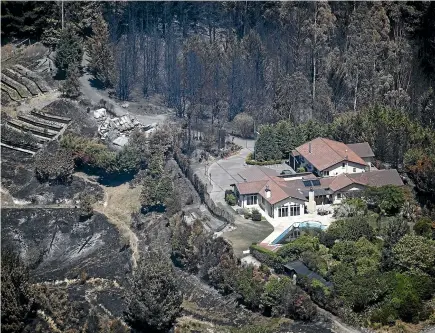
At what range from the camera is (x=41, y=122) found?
57.0 meters

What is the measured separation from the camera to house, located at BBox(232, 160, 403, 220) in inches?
1828

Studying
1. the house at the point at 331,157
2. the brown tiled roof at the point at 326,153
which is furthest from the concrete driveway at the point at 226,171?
the brown tiled roof at the point at 326,153

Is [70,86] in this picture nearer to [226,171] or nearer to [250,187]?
[226,171]

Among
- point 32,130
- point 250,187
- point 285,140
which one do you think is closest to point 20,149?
point 32,130

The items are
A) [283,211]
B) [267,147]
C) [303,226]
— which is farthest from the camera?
[267,147]

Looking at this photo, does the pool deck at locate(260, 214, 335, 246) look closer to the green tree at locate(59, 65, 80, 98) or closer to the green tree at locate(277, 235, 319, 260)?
the green tree at locate(277, 235, 319, 260)

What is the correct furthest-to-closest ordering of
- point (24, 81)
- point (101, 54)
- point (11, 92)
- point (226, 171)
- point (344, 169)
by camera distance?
point (101, 54) → point (24, 81) → point (11, 92) → point (226, 171) → point (344, 169)

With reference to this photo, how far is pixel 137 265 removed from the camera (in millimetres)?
44219

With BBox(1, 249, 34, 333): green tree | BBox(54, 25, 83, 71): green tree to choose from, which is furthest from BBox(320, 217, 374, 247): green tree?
BBox(54, 25, 83, 71): green tree

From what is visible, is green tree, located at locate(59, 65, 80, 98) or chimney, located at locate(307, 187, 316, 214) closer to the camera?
chimney, located at locate(307, 187, 316, 214)

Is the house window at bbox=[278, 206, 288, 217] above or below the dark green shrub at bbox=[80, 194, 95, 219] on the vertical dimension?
above

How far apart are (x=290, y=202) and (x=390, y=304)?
417 inches

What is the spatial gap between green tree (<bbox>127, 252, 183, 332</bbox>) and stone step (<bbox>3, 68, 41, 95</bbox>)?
25.5 m

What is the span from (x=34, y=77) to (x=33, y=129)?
702 cm
